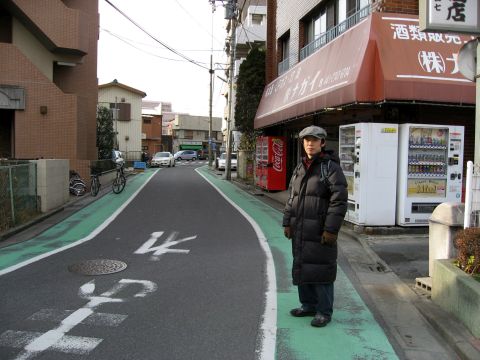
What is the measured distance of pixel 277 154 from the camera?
765 inches

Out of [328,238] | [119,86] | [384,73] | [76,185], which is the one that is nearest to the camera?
[328,238]

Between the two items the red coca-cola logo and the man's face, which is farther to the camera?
the red coca-cola logo

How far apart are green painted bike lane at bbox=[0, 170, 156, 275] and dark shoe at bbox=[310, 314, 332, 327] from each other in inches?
173

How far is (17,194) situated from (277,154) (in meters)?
10.8

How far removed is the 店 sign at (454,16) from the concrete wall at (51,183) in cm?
951

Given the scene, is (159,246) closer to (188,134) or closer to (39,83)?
(39,83)

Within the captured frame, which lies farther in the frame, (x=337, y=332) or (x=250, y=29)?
(x=250, y=29)

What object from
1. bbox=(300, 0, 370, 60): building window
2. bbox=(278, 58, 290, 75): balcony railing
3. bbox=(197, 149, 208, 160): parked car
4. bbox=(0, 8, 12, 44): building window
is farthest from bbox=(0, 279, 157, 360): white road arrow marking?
bbox=(197, 149, 208, 160): parked car

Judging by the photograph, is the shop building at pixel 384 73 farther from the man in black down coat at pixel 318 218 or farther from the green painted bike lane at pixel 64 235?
the green painted bike lane at pixel 64 235

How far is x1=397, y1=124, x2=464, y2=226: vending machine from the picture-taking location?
9.79 metres

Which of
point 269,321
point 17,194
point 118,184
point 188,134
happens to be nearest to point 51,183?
point 17,194

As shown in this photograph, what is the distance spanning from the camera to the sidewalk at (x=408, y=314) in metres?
4.40

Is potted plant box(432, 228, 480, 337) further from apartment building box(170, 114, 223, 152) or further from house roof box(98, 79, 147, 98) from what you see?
apartment building box(170, 114, 223, 152)

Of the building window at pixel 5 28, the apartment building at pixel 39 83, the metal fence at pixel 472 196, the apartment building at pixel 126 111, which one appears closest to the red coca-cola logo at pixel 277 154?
the apartment building at pixel 39 83
